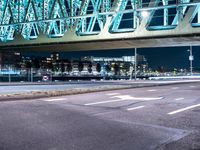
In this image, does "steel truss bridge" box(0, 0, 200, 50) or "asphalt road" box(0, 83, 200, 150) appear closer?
"asphalt road" box(0, 83, 200, 150)

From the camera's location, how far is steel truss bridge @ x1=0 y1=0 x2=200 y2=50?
39906mm

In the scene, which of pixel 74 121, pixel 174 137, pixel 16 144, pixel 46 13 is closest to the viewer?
pixel 16 144

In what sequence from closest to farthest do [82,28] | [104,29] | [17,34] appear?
[104,29]
[82,28]
[17,34]

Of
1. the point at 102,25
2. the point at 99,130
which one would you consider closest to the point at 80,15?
the point at 102,25

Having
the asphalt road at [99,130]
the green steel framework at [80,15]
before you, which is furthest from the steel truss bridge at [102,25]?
the asphalt road at [99,130]

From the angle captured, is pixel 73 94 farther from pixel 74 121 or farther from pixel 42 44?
pixel 42 44

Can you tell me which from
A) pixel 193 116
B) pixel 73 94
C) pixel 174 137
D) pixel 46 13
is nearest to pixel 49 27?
pixel 46 13

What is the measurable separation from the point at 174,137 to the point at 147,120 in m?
3.10

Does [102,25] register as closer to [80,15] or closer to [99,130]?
[80,15]

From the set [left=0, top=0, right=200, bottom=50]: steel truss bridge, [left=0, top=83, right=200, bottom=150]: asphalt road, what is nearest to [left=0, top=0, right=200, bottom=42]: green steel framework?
[left=0, top=0, right=200, bottom=50]: steel truss bridge

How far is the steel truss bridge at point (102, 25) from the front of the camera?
3991 centimetres

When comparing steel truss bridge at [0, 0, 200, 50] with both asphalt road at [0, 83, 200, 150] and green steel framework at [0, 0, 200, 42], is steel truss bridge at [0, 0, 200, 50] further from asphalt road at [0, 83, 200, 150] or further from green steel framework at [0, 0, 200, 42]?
asphalt road at [0, 83, 200, 150]

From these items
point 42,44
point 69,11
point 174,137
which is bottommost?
point 174,137

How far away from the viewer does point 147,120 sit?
1278cm
